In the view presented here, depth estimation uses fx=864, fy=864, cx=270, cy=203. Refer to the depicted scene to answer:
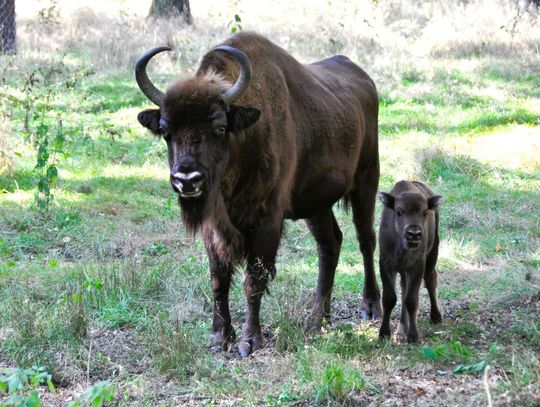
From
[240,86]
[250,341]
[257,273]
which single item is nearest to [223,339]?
[250,341]

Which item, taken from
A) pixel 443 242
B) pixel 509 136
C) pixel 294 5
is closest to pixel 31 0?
pixel 294 5

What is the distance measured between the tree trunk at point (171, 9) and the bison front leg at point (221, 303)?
615 inches

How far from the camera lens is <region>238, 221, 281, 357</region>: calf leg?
23.2ft

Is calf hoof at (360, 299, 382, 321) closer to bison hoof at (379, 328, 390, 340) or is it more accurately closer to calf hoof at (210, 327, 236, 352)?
bison hoof at (379, 328, 390, 340)

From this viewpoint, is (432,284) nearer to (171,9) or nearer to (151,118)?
(151,118)

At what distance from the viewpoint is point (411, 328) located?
23.1ft

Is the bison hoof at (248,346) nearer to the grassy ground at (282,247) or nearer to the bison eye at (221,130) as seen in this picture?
the grassy ground at (282,247)

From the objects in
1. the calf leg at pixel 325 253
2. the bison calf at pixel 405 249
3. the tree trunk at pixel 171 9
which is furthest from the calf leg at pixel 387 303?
the tree trunk at pixel 171 9

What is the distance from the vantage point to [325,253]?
8398 mm

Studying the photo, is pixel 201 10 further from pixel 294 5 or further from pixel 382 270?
pixel 382 270

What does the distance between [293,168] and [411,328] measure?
1.68 meters

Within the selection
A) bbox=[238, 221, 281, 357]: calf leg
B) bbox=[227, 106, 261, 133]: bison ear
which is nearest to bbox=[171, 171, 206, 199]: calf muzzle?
bbox=[227, 106, 261, 133]: bison ear

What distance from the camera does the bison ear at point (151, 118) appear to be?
674 cm

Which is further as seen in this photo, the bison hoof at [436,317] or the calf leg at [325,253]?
the calf leg at [325,253]
